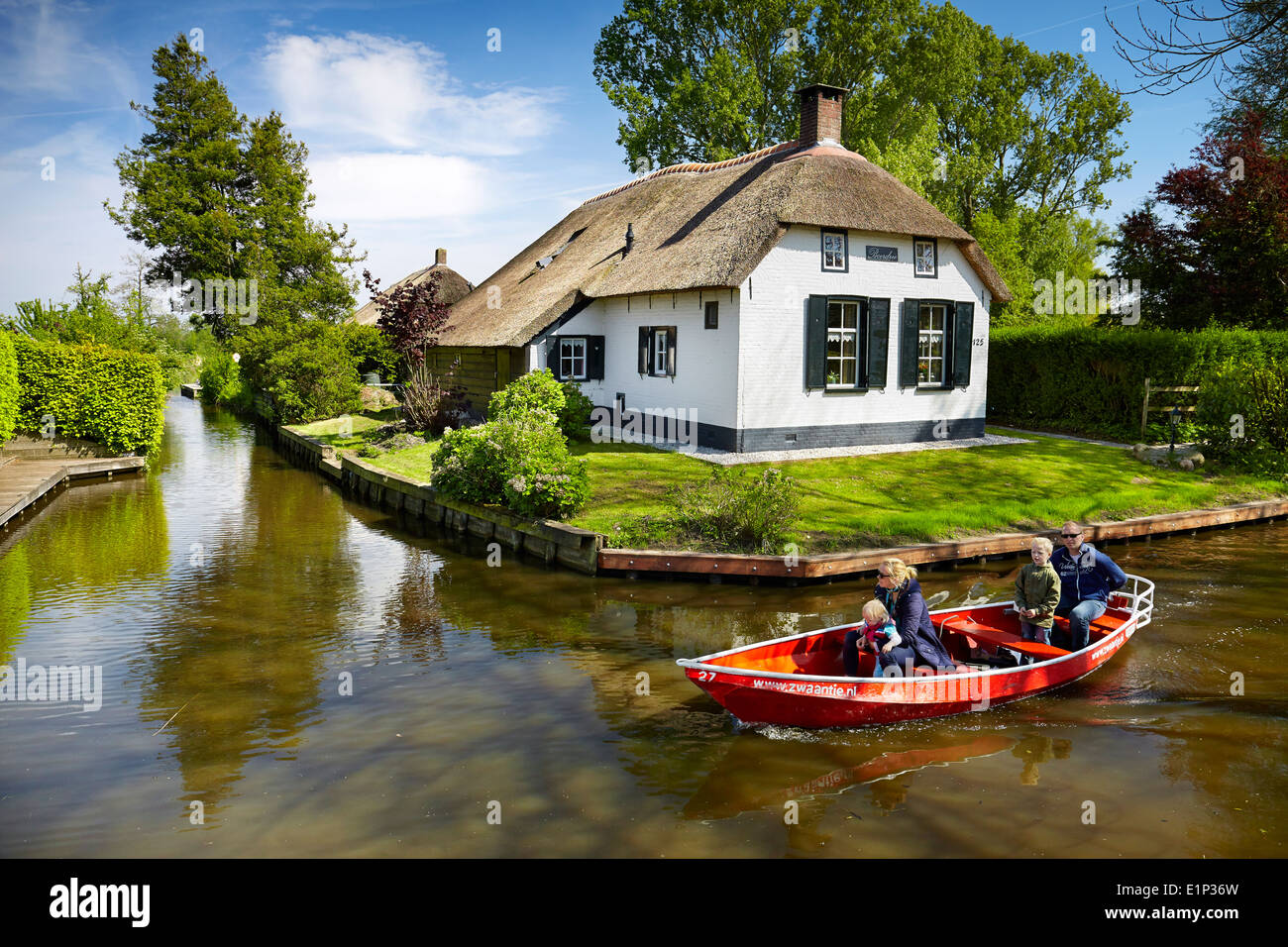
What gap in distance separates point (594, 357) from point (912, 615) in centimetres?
1586

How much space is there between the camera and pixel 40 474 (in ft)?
61.4

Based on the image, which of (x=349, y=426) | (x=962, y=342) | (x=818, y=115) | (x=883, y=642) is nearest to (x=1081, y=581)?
(x=883, y=642)

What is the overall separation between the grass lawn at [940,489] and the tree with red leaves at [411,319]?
6.76 metres

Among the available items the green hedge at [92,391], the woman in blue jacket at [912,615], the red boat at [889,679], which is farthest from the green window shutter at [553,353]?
the woman in blue jacket at [912,615]

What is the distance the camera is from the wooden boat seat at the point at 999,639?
26.8ft

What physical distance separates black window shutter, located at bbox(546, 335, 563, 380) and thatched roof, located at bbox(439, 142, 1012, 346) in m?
0.51

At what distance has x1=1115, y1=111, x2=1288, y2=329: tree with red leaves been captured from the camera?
69.8 feet

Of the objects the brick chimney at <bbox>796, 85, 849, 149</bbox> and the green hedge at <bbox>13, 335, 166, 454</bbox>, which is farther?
the brick chimney at <bbox>796, 85, 849, 149</bbox>

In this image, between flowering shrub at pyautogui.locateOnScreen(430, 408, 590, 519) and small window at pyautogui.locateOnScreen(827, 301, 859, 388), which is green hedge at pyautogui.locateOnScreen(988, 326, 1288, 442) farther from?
flowering shrub at pyautogui.locateOnScreen(430, 408, 590, 519)

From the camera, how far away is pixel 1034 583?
27.8 ft

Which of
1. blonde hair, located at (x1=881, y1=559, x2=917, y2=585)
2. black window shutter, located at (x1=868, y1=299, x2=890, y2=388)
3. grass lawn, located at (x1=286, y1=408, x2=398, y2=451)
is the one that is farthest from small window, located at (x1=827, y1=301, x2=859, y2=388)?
grass lawn, located at (x1=286, y1=408, x2=398, y2=451)

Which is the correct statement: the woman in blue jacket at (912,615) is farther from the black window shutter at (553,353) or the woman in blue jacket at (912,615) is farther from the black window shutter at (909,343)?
the black window shutter at (553,353)

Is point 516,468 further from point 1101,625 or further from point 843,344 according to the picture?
point 843,344
